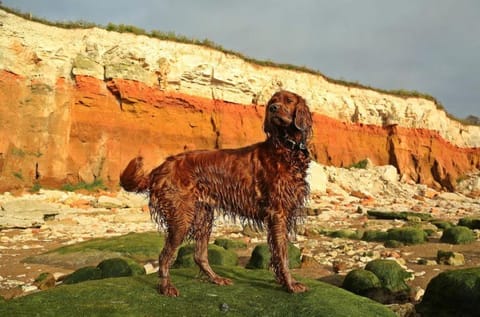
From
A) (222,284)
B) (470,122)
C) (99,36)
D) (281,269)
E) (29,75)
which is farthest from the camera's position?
(470,122)

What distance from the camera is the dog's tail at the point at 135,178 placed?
6.22 m

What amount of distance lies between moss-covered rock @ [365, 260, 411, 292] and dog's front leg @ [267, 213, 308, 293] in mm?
4519

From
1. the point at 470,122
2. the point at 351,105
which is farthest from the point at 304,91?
the point at 470,122

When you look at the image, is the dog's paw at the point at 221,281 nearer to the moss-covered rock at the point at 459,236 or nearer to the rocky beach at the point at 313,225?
the rocky beach at the point at 313,225

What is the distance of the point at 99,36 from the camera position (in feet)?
109

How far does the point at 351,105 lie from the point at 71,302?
44.0m

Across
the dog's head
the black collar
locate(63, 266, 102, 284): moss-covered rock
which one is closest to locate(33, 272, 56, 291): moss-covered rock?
locate(63, 266, 102, 284): moss-covered rock

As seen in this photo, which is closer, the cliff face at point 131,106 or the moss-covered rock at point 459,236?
the moss-covered rock at point 459,236

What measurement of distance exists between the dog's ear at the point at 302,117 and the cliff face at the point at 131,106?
26.5 m

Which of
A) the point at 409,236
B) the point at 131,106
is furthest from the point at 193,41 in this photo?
the point at 409,236

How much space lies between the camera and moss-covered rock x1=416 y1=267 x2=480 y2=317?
712cm

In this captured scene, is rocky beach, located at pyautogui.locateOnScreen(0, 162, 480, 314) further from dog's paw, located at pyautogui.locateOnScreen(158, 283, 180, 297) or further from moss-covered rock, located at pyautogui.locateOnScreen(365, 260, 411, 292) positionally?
dog's paw, located at pyautogui.locateOnScreen(158, 283, 180, 297)

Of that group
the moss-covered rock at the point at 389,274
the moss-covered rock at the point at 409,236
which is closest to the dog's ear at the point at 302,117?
the moss-covered rock at the point at 389,274

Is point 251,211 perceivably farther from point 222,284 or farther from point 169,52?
point 169,52
